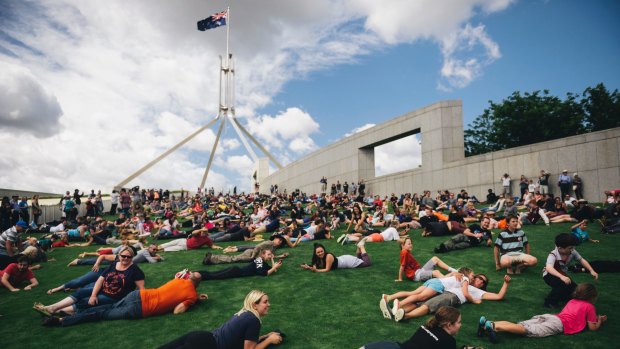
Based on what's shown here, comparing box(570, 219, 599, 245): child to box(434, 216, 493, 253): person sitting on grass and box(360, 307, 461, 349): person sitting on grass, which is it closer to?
box(434, 216, 493, 253): person sitting on grass

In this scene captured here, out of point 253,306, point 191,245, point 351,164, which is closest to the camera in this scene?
point 253,306

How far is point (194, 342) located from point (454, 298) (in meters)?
3.93

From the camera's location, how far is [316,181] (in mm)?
37219

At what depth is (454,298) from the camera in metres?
5.79

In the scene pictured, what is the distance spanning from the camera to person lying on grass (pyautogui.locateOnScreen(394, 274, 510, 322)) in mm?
5445

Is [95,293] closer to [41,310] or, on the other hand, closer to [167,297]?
[41,310]

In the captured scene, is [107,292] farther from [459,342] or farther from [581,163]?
[581,163]

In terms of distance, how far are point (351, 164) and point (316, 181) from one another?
613 cm

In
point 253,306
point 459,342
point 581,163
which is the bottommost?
point 459,342

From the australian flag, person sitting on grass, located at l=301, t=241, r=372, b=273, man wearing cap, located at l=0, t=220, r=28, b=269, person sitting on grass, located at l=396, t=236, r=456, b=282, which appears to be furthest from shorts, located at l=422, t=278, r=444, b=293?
the australian flag

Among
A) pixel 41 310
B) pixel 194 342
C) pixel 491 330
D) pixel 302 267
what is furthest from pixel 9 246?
pixel 491 330

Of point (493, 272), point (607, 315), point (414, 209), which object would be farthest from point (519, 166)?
point (607, 315)

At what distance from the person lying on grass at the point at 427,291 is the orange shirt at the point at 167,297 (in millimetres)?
2907

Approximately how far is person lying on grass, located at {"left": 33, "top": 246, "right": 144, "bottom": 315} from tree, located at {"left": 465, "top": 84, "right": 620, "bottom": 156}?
3859 cm
